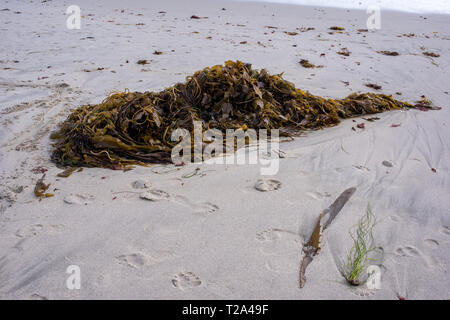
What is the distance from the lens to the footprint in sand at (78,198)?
1.96 metres

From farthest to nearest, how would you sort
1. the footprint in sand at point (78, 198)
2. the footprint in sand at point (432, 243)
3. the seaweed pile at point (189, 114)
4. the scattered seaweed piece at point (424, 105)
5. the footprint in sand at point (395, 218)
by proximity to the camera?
the scattered seaweed piece at point (424, 105) → the seaweed pile at point (189, 114) → the footprint in sand at point (78, 198) → the footprint in sand at point (395, 218) → the footprint in sand at point (432, 243)

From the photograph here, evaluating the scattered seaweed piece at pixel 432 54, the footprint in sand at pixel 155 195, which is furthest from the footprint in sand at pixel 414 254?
the scattered seaweed piece at pixel 432 54

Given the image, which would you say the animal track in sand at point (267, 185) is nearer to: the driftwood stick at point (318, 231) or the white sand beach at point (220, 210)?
the white sand beach at point (220, 210)

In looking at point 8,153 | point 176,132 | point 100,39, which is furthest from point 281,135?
point 100,39

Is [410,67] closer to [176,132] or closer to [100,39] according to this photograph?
[176,132]

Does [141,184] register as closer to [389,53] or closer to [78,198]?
[78,198]

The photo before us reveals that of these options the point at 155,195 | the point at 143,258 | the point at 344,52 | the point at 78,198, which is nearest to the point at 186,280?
the point at 143,258

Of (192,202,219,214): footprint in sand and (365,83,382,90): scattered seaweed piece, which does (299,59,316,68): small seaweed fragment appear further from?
(192,202,219,214): footprint in sand

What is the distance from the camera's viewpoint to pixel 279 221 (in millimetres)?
1794

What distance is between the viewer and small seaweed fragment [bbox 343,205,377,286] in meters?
1.41

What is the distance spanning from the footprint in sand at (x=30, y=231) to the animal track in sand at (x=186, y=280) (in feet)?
2.93

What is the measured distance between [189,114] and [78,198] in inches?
49.4

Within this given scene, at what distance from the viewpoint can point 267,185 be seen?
2.12 meters
